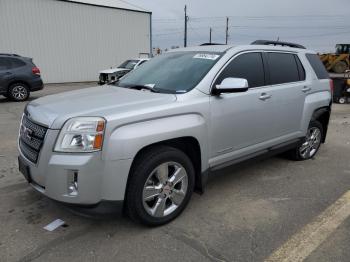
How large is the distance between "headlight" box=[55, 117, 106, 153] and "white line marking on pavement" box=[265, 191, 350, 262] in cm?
173

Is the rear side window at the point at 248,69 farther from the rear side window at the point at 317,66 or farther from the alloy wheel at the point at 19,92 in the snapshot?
the alloy wheel at the point at 19,92

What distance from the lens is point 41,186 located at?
9.88 feet

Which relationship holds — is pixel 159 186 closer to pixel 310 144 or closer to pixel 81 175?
pixel 81 175

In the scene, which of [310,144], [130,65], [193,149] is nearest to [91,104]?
[193,149]

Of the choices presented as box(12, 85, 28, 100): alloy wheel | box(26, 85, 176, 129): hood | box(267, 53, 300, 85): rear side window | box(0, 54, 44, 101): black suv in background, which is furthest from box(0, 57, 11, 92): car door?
box(267, 53, 300, 85): rear side window

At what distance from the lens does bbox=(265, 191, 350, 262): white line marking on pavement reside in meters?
2.89

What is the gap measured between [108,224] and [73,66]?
73.2 ft

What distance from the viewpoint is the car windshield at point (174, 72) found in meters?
3.65

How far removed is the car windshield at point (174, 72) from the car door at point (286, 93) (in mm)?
1000

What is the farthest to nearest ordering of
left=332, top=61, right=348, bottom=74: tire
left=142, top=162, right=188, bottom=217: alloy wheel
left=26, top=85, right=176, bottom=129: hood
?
left=332, top=61, right=348, bottom=74: tire, left=142, top=162, right=188, bottom=217: alloy wheel, left=26, top=85, right=176, bottom=129: hood

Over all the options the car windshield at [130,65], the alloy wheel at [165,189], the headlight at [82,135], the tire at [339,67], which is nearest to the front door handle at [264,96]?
the alloy wheel at [165,189]

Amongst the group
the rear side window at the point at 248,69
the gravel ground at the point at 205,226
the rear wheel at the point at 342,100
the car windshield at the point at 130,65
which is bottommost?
the rear wheel at the point at 342,100

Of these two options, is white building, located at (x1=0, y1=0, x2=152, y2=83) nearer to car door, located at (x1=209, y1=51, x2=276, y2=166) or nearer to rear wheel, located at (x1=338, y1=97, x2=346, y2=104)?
rear wheel, located at (x1=338, y1=97, x2=346, y2=104)

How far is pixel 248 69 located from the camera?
4125 millimetres
